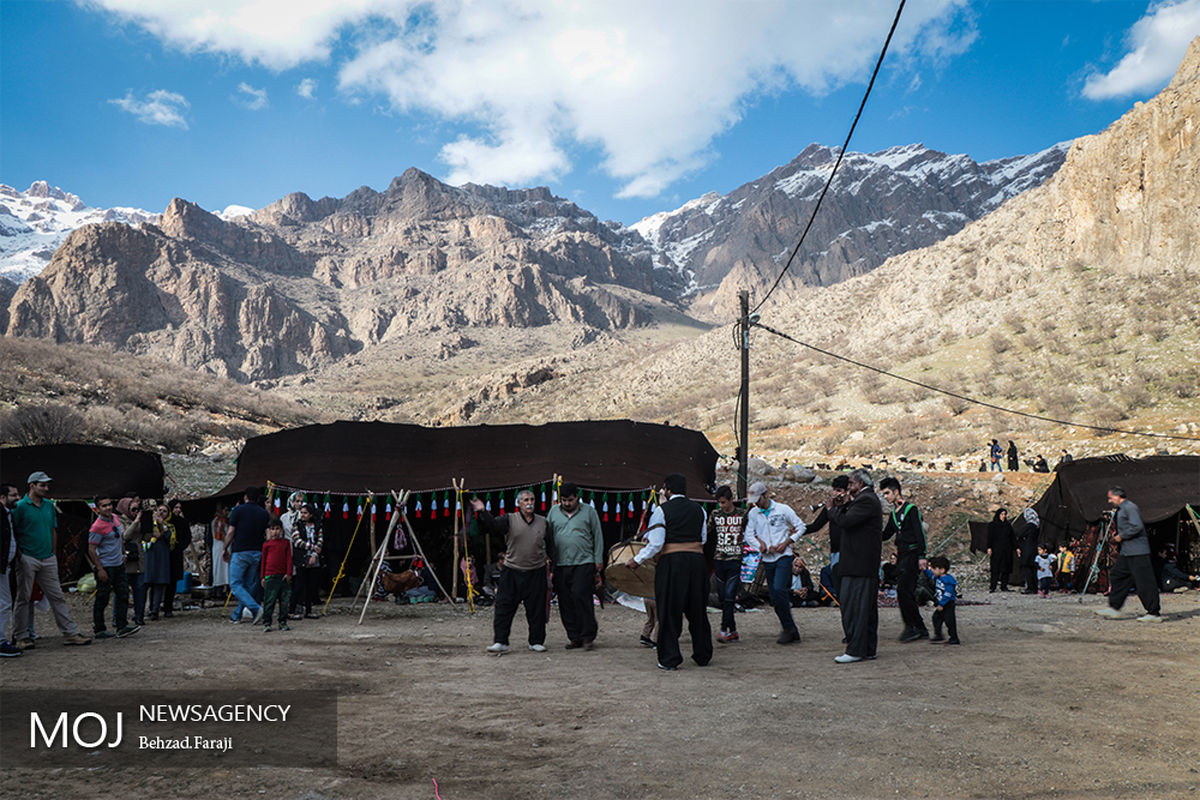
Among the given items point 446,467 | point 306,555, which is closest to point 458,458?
point 446,467

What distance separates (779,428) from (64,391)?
36471mm

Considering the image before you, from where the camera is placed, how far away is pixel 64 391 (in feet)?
134

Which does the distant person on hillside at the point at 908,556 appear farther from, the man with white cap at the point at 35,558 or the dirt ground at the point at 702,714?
the man with white cap at the point at 35,558

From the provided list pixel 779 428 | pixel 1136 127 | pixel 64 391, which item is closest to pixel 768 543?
pixel 779 428

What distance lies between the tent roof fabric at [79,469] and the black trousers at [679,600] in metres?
11.6

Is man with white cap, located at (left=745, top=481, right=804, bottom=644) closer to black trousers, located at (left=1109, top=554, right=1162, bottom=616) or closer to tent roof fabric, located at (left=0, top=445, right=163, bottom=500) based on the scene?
black trousers, located at (left=1109, top=554, right=1162, bottom=616)

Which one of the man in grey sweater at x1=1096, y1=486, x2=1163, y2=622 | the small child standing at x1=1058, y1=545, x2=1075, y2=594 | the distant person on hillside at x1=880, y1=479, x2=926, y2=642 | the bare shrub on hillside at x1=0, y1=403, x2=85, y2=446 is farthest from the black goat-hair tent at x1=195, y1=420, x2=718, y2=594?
the bare shrub on hillside at x1=0, y1=403, x2=85, y2=446

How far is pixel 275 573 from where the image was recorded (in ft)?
34.4

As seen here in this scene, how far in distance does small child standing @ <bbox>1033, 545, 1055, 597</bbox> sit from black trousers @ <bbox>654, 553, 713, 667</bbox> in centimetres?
1086

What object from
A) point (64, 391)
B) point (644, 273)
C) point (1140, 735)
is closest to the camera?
point (1140, 735)

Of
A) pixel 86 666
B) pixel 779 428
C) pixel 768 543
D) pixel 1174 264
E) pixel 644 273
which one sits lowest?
pixel 86 666

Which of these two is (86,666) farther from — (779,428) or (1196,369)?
(1196,369)

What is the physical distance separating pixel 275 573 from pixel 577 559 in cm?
423

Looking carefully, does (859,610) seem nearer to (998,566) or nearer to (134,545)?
(134,545)
